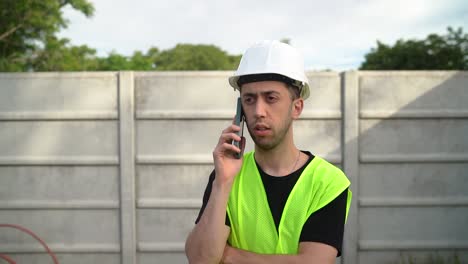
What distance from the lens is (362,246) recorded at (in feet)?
15.8

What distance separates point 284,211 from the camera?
1.67m

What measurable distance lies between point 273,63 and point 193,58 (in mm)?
51179

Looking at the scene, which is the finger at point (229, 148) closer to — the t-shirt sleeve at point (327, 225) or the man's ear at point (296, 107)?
the man's ear at point (296, 107)

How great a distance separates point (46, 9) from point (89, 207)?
1209 centimetres

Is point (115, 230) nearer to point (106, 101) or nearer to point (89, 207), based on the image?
point (89, 207)

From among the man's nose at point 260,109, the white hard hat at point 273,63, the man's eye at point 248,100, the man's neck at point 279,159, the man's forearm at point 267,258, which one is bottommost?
the man's forearm at point 267,258

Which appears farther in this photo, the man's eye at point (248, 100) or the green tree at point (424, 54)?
the green tree at point (424, 54)

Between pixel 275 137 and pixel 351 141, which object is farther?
pixel 351 141

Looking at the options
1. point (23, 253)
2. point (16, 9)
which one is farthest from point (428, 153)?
point (16, 9)

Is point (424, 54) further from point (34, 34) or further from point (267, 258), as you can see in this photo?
→ point (267, 258)

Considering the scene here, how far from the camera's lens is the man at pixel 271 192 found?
159 cm

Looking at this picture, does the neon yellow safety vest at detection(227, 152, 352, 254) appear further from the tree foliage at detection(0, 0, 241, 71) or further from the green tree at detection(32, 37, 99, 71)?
the green tree at detection(32, 37, 99, 71)

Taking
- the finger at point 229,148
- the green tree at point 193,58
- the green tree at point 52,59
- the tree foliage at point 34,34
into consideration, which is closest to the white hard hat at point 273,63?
the finger at point 229,148

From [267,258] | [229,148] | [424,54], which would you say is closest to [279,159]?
[229,148]
